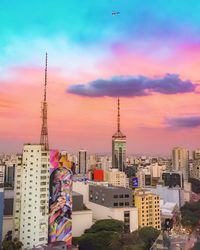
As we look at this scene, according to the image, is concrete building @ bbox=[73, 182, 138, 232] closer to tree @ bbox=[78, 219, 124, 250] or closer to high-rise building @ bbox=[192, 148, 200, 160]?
tree @ bbox=[78, 219, 124, 250]

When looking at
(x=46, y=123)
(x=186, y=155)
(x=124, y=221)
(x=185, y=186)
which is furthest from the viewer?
(x=186, y=155)

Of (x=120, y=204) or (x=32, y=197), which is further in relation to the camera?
(x=120, y=204)

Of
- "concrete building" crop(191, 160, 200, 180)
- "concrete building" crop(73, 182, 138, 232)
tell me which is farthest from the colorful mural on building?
"concrete building" crop(191, 160, 200, 180)

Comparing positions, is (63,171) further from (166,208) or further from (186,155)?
(186,155)

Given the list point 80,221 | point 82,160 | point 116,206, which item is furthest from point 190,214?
point 82,160

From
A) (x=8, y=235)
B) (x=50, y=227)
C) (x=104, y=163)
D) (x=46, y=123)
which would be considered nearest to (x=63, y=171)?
(x=50, y=227)

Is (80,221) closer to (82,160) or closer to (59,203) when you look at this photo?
(59,203)
